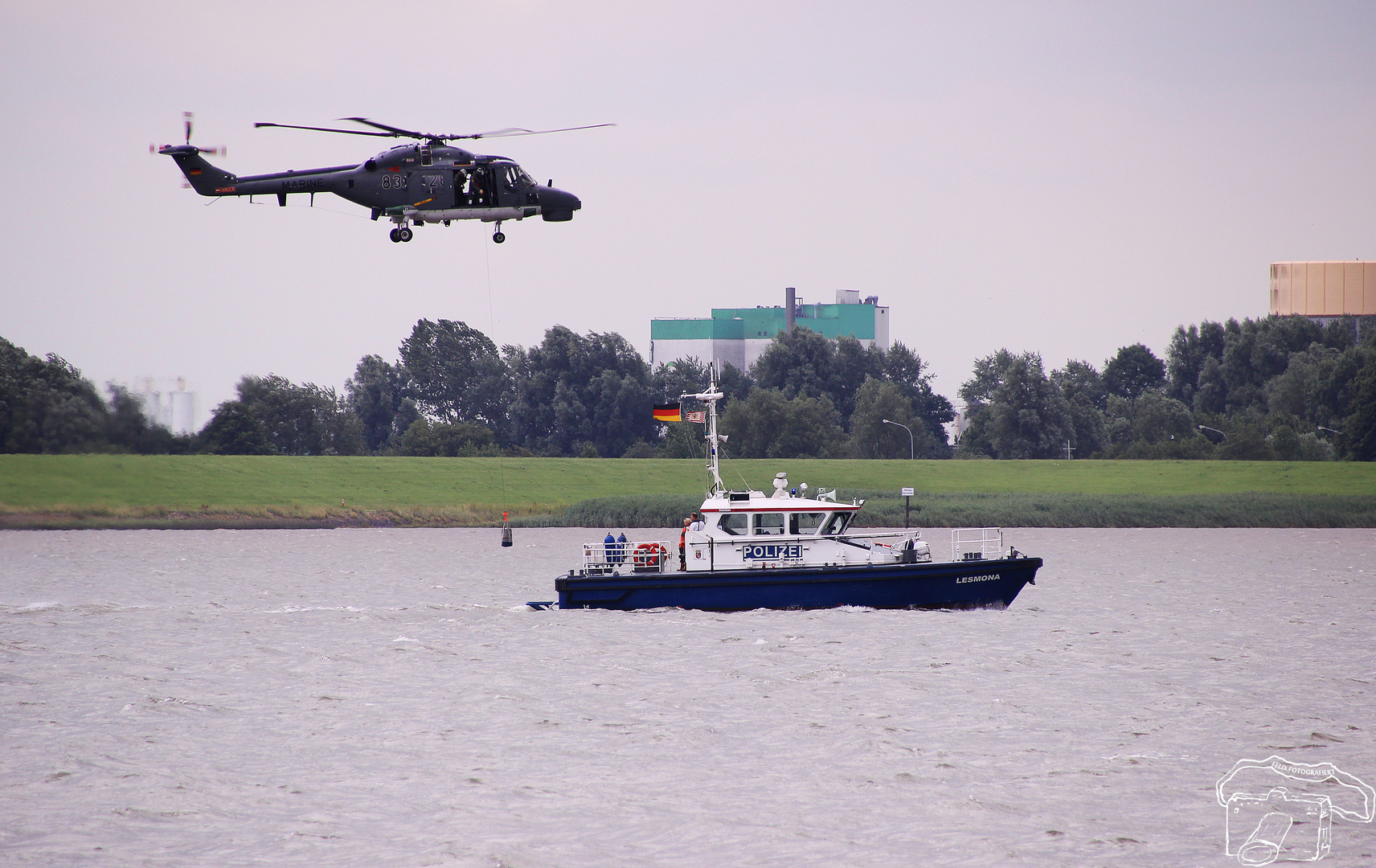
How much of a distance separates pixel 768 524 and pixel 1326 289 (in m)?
115

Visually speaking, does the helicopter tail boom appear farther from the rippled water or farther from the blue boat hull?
the blue boat hull

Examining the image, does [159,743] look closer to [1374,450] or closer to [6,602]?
[6,602]

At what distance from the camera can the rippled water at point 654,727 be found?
45.8ft

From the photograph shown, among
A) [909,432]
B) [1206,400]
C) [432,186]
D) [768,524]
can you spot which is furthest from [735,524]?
[1206,400]

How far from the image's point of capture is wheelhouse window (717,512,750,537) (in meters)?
29.5

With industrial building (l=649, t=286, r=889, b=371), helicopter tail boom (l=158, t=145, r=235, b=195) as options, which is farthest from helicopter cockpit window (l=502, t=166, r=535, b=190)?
industrial building (l=649, t=286, r=889, b=371)

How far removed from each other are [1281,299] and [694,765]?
415 ft

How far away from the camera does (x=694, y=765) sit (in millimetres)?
17000

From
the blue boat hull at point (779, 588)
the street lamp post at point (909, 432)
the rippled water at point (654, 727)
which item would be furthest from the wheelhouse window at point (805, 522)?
the street lamp post at point (909, 432)

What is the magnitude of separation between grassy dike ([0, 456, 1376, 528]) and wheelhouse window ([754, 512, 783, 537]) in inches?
1384

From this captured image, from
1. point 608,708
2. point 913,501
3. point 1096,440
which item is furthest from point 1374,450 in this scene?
point 608,708

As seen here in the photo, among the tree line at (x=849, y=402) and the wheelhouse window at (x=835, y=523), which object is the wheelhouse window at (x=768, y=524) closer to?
the wheelhouse window at (x=835, y=523)

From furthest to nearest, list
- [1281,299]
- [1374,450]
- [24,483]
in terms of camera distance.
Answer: [1281,299] → [1374,450] → [24,483]

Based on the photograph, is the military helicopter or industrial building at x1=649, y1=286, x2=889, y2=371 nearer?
the military helicopter
